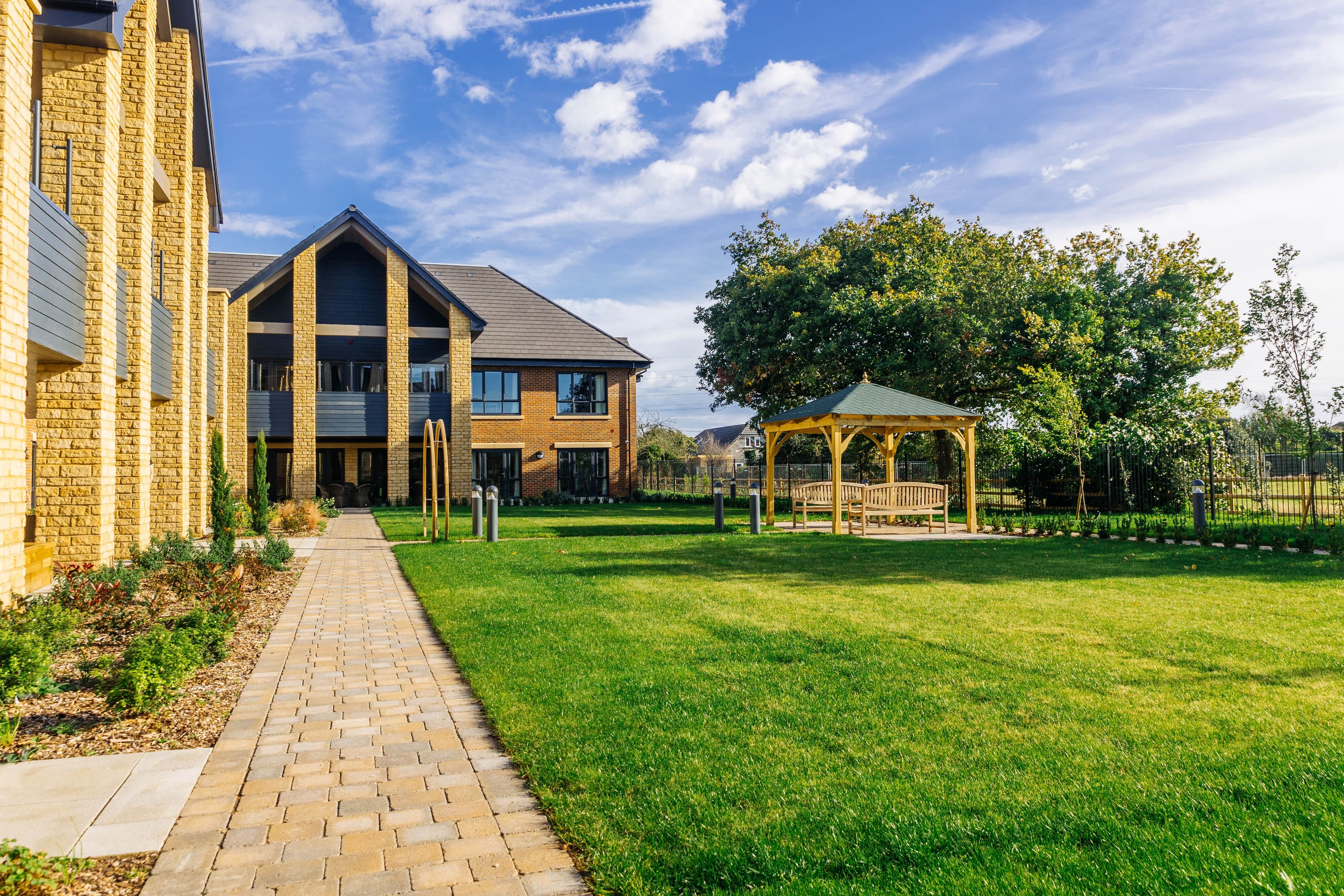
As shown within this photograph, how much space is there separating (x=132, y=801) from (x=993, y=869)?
12.1 ft

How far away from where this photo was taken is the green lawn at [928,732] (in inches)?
120

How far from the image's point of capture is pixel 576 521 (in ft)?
70.0

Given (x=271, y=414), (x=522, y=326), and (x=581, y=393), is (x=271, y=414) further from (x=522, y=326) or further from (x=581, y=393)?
(x=581, y=393)

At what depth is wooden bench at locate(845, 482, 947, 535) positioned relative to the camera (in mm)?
17297

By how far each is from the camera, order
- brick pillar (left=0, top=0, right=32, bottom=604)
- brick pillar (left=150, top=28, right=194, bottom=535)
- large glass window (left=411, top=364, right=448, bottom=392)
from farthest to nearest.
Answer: large glass window (left=411, top=364, right=448, bottom=392)
brick pillar (left=150, top=28, right=194, bottom=535)
brick pillar (left=0, top=0, right=32, bottom=604)

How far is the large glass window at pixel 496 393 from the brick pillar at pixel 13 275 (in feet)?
76.8

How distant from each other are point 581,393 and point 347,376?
28.8 feet

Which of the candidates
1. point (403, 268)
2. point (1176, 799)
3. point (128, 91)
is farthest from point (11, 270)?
point (403, 268)

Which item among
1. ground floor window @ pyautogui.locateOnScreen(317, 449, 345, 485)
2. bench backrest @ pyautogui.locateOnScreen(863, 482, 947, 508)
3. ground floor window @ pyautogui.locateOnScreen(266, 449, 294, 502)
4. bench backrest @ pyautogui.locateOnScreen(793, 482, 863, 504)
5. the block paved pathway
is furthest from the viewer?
ground floor window @ pyautogui.locateOnScreen(317, 449, 345, 485)

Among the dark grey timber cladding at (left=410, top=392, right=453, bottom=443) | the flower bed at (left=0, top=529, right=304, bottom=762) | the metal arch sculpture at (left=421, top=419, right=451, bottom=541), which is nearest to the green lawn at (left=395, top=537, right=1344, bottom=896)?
the flower bed at (left=0, top=529, right=304, bottom=762)

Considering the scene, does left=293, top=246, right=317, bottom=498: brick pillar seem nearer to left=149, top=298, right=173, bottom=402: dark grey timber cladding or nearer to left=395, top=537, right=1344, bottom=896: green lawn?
left=149, top=298, right=173, bottom=402: dark grey timber cladding

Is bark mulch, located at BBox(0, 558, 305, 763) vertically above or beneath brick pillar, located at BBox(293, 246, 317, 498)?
beneath

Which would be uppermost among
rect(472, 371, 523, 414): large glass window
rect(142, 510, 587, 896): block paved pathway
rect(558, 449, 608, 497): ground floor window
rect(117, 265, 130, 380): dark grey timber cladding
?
rect(472, 371, 523, 414): large glass window

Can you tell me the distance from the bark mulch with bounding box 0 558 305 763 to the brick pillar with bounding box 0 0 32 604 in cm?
227
